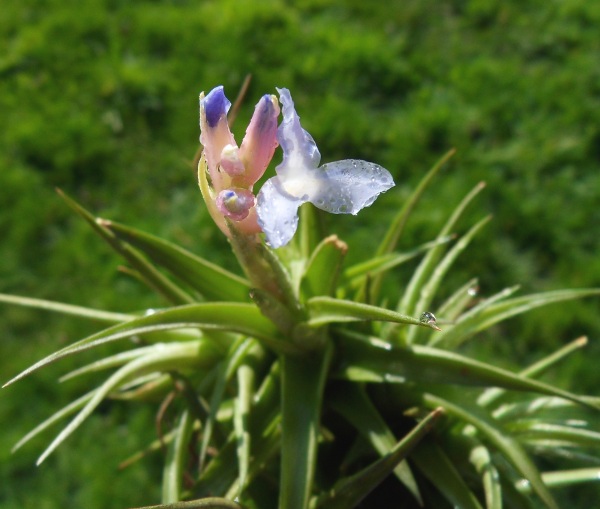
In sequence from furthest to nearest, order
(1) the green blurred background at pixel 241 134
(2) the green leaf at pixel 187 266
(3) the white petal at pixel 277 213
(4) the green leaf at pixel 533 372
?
(1) the green blurred background at pixel 241 134
(4) the green leaf at pixel 533 372
(2) the green leaf at pixel 187 266
(3) the white petal at pixel 277 213

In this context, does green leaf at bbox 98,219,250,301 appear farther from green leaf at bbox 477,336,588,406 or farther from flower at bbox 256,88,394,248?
green leaf at bbox 477,336,588,406

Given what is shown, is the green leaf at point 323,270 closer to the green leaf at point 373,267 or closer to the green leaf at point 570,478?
the green leaf at point 373,267

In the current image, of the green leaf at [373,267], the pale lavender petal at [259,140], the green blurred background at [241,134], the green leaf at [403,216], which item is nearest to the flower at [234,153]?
the pale lavender petal at [259,140]

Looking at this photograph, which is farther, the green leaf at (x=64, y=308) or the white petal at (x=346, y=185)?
the green leaf at (x=64, y=308)

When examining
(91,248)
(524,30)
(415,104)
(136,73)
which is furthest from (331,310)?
(524,30)

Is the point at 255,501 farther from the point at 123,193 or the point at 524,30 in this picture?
the point at 524,30

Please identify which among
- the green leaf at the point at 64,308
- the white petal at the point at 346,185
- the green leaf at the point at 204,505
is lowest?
the green leaf at the point at 204,505

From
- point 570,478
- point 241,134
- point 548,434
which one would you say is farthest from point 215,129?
point 241,134

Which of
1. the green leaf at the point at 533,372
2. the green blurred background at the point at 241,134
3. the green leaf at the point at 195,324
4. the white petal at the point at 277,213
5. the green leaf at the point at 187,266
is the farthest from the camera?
the green blurred background at the point at 241,134
